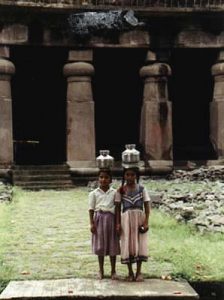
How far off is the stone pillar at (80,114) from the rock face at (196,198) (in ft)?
9.12

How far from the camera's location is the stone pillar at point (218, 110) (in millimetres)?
20500

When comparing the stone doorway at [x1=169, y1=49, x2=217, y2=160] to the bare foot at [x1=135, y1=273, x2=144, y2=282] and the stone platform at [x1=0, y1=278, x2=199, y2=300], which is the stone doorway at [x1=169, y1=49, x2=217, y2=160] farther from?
the stone platform at [x1=0, y1=278, x2=199, y2=300]

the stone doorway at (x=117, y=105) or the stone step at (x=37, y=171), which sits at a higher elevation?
the stone doorway at (x=117, y=105)

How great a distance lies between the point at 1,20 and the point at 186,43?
5963 mm

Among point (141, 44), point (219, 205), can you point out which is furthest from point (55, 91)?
point (219, 205)

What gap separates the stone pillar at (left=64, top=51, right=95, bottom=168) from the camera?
63.9 ft

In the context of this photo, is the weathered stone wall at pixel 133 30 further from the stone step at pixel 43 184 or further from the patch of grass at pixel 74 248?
the patch of grass at pixel 74 248

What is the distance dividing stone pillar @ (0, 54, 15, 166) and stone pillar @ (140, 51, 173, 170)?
169 inches

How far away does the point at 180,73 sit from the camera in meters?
23.8

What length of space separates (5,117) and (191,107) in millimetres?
8059

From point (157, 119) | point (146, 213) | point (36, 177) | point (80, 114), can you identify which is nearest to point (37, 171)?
point (36, 177)

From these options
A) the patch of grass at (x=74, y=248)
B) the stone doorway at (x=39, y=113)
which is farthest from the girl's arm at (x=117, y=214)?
the stone doorway at (x=39, y=113)

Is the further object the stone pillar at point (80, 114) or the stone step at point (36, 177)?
the stone pillar at point (80, 114)

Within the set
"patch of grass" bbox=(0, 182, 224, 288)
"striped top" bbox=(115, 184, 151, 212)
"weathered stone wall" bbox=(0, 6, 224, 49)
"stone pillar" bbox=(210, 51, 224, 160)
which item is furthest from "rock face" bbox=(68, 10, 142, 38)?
"striped top" bbox=(115, 184, 151, 212)
